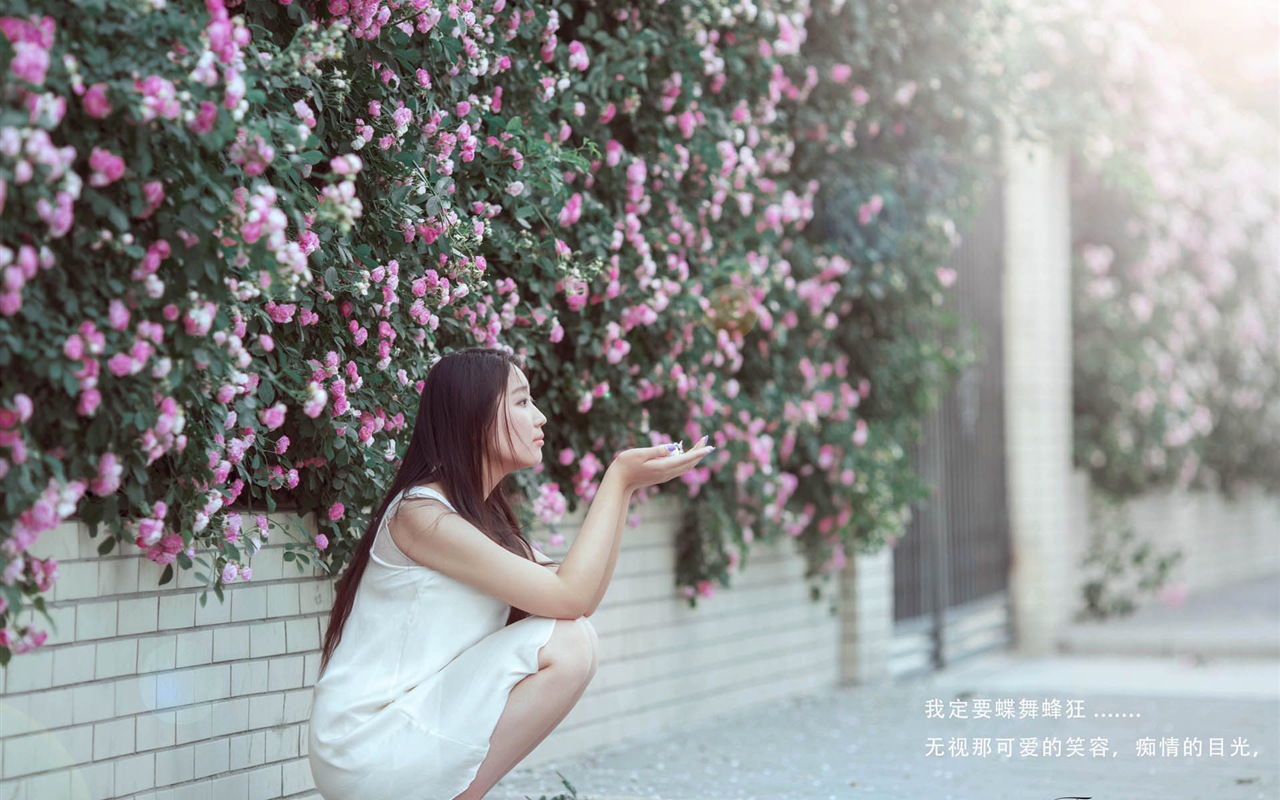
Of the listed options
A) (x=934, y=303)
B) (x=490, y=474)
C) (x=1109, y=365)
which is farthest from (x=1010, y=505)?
(x=490, y=474)

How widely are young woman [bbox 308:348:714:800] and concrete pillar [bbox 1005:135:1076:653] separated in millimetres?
6476

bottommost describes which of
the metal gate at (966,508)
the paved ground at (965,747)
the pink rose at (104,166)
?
the paved ground at (965,747)

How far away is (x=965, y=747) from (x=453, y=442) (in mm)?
2849

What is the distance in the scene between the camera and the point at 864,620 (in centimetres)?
729

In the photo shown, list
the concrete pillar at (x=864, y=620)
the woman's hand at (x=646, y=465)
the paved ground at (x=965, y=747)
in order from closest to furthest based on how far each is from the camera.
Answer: the woman's hand at (x=646, y=465) < the paved ground at (x=965, y=747) < the concrete pillar at (x=864, y=620)

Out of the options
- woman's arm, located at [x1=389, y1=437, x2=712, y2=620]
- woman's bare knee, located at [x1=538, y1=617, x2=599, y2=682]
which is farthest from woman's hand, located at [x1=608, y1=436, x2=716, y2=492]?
woman's bare knee, located at [x1=538, y1=617, x2=599, y2=682]

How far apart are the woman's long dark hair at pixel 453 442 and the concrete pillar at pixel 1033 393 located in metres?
6.54

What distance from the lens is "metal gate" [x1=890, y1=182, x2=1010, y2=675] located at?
8016 mm

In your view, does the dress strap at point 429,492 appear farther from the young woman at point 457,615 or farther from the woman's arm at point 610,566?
the woman's arm at point 610,566

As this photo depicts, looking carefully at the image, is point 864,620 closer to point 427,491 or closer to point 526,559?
point 526,559

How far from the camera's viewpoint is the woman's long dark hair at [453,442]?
10.9 ft

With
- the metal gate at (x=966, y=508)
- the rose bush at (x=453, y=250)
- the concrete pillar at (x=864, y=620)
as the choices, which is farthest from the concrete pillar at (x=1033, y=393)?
the rose bush at (x=453, y=250)

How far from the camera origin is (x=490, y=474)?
3.42 m

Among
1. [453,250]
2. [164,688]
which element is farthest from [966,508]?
[164,688]
